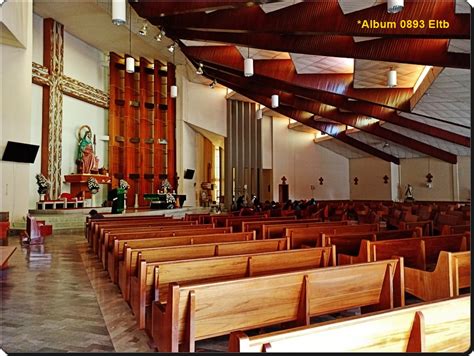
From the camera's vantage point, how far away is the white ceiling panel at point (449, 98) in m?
6.61

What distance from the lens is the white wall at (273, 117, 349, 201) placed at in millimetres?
17906

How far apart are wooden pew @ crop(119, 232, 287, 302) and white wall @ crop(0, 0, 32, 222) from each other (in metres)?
7.07

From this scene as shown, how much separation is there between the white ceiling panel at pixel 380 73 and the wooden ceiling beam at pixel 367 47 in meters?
1.10

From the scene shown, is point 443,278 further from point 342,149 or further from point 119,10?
point 342,149

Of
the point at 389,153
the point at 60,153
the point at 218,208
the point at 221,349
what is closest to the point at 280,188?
the point at 218,208

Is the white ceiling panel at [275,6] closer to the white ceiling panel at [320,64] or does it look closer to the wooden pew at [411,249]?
the white ceiling panel at [320,64]

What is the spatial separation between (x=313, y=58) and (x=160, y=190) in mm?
8621

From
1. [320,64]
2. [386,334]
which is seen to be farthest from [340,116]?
[386,334]

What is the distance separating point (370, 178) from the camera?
57.3 ft

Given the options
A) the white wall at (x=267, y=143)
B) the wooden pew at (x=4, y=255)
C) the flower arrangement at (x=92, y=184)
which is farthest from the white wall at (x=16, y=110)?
the white wall at (x=267, y=143)

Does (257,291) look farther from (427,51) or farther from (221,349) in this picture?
(427,51)

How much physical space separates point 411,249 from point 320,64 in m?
5.50

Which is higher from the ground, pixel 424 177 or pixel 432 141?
pixel 432 141

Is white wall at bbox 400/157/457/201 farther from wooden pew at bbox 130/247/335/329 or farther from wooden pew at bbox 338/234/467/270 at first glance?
wooden pew at bbox 130/247/335/329
